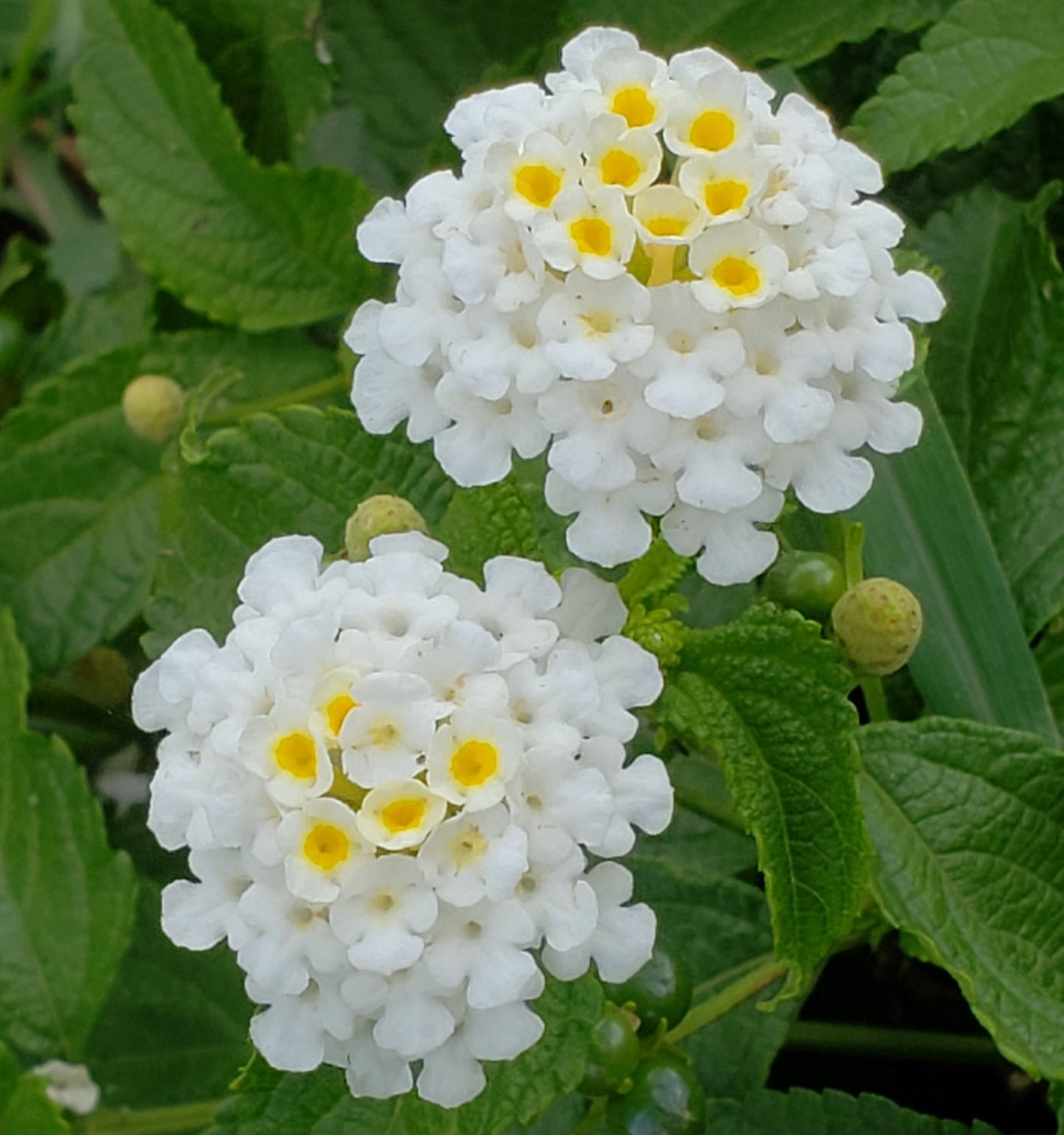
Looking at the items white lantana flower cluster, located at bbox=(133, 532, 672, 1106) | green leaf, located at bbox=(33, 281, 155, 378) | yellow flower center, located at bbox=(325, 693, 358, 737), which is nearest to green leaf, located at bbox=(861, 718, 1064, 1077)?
white lantana flower cluster, located at bbox=(133, 532, 672, 1106)

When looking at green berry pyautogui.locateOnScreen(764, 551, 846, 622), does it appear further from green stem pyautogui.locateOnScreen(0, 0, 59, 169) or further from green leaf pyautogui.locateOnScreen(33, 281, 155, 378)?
green stem pyautogui.locateOnScreen(0, 0, 59, 169)

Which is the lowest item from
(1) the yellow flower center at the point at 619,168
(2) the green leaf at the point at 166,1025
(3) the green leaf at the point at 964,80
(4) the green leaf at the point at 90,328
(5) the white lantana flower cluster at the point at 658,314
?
(2) the green leaf at the point at 166,1025

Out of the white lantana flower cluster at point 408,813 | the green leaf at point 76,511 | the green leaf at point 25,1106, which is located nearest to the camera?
the white lantana flower cluster at point 408,813

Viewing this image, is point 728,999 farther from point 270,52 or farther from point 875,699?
point 270,52

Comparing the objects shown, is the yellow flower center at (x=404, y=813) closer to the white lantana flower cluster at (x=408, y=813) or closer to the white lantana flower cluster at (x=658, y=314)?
the white lantana flower cluster at (x=408, y=813)

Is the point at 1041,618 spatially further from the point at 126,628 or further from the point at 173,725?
the point at 126,628

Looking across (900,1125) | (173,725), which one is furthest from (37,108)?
(900,1125)

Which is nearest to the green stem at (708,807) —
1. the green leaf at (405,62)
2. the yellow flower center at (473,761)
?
the yellow flower center at (473,761)

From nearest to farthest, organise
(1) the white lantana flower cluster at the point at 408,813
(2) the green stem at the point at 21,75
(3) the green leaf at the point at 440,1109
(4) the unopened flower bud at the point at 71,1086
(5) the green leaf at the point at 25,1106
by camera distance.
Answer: (1) the white lantana flower cluster at the point at 408,813 < (3) the green leaf at the point at 440,1109 < (5) the green leaf at the point at 25,1106 < (4) the unopened flower bud at the point at 71,1086 < (2) the green stem at the point at 21,75
